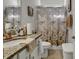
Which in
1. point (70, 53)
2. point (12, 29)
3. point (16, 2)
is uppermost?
point (16, 2)

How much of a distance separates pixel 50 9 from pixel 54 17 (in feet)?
1.35

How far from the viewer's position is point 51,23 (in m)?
6.94

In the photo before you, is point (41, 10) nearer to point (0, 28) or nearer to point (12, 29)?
point (12, 29)

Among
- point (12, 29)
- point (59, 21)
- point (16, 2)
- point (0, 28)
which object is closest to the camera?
point (0, 28)

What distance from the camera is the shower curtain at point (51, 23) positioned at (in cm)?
692

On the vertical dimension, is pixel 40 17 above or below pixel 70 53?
above

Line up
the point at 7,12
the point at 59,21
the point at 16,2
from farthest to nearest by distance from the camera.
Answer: the point at 59,21, the point at 16,2, the point at 7,12

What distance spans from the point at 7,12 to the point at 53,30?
4033mm

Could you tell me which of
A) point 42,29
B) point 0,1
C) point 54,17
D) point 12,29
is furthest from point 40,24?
point 0,1

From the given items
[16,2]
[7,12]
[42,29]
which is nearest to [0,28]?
[7,12]

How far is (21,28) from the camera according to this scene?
3.88m

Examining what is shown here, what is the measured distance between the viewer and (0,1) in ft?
3.80

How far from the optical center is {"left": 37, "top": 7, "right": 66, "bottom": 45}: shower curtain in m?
6.92

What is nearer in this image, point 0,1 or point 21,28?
point 0,1
